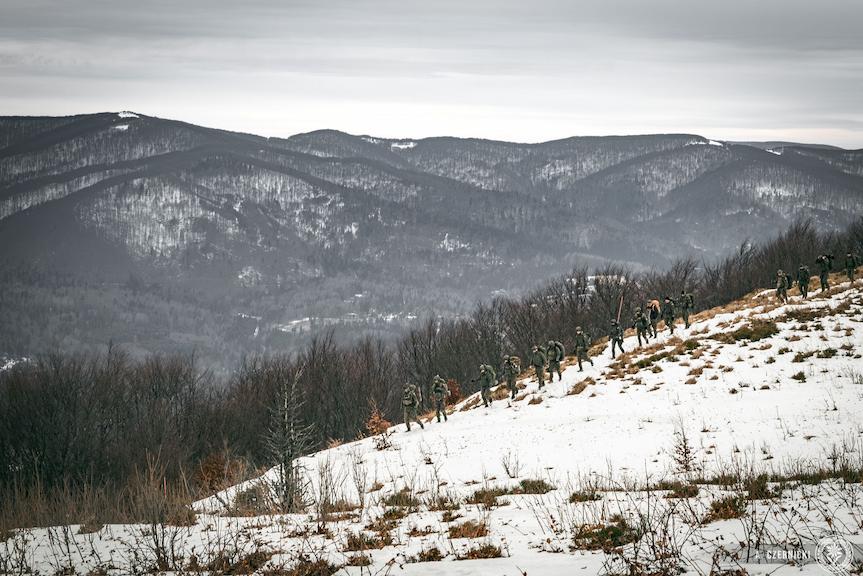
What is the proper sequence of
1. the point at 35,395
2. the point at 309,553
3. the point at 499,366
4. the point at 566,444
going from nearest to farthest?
the point at 309,553 → the point at 566,444 → the point at 35,395 → the point at 499,366

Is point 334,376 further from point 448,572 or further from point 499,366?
point 448,572

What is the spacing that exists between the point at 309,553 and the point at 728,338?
23.7m

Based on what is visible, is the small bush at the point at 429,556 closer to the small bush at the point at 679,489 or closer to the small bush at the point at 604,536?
the small bush at the point at 604,536

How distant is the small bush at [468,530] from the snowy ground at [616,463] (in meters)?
0.17

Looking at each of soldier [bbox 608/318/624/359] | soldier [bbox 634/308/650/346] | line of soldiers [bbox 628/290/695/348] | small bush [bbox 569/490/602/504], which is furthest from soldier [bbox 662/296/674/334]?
small bush [bbox 569/490/602/504]

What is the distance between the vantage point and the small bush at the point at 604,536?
10656 millimetres

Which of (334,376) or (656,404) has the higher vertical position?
(656,404)

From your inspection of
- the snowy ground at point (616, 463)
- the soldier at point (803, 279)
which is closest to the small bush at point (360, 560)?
the snowy ground at point (616, 463)

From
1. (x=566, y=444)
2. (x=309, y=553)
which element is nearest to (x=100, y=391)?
(x=566, y=444)

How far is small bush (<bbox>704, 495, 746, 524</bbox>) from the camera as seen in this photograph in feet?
36.7

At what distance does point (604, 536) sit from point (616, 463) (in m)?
8.20

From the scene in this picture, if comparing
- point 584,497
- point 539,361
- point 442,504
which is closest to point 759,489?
point 584,497

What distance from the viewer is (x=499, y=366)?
7394cm

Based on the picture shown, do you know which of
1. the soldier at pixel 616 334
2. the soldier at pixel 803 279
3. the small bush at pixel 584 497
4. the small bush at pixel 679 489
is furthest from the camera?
the soldier at pixel 803 279
